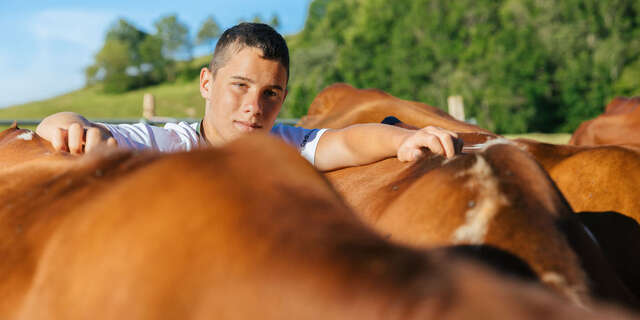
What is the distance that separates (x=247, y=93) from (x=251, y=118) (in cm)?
10

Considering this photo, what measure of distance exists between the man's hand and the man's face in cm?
59

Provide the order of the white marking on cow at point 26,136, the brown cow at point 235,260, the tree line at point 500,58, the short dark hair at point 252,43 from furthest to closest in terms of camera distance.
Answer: the tree line at point 500,58
the short dark hair at point 252,43
the white marking on cow at point 26,136
the brown cow at point 235,260

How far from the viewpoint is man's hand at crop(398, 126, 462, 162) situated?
5.40ft

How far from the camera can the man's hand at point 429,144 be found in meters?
1.65

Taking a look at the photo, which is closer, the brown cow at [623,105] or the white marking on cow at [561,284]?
the white marking on cow at [561,284]

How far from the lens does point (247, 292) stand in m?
0.62

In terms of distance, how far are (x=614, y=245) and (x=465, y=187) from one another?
2.69ft

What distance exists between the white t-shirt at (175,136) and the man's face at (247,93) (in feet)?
0.49

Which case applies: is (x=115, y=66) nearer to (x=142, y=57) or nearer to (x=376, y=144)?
(x=142, y=57)

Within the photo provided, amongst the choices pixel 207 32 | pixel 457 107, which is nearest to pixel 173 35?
pixel 207 32

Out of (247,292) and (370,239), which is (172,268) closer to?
Answer: (247,292)

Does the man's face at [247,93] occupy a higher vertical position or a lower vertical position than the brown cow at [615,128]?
higher

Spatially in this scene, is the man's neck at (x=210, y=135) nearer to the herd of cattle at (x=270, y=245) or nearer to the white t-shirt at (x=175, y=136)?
the white t-shirt at (x=175, y=136)

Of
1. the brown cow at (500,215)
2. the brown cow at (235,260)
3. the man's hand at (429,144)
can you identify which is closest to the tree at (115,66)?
the man's hand at (429,144)
